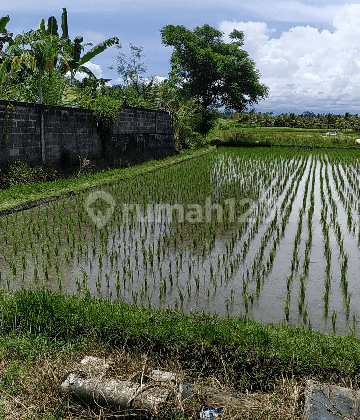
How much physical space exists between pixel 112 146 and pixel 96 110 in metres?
1.32

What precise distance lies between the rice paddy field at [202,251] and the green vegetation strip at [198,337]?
1.69 ft

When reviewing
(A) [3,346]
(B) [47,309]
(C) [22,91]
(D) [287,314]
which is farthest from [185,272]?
(C) [22,91]

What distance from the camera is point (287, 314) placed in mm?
3570

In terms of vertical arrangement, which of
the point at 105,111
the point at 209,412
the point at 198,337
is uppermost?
the point at 105,111

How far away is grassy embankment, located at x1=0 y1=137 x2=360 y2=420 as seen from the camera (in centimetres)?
251

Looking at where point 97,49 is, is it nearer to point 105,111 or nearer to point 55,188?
point 105,111

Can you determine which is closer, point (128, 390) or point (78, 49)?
point (128, 390)

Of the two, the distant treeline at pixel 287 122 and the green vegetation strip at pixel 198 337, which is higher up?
the distant treeline at pixel 287 122
